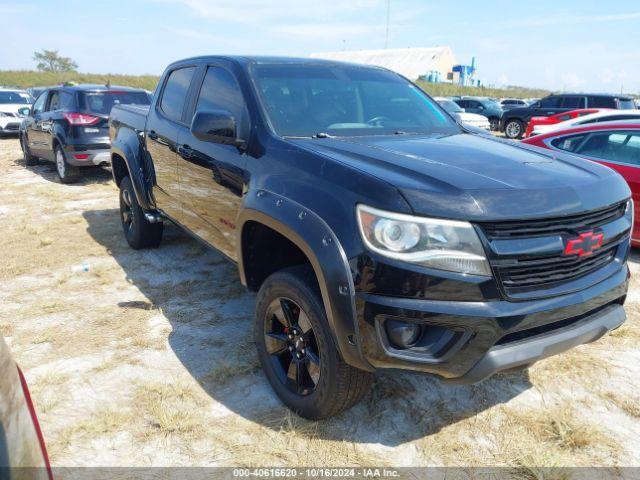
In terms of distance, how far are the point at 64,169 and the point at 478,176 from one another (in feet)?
28.4

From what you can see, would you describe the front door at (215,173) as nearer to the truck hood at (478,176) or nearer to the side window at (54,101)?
the truck hood at (478,176)

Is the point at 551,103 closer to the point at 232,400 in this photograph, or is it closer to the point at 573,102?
the point at 573,102

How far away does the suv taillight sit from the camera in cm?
860

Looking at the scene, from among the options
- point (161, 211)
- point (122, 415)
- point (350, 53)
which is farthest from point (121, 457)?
point (350, 53)

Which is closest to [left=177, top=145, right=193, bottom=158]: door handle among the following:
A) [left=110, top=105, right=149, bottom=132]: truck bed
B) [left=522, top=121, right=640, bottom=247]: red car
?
[left=110, top=105, right=149, bottom=132]: truck bed

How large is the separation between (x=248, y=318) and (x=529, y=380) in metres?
2.02

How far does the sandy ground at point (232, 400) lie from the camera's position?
2.46 m

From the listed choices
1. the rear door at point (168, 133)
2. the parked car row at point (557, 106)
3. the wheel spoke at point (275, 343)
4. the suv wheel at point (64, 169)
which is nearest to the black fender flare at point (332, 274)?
the wheel spoke at point (275, 343)

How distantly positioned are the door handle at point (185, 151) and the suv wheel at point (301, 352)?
142cm

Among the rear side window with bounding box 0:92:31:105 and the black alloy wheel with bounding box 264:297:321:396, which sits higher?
the rear side window with bounding box 0:92:31:105

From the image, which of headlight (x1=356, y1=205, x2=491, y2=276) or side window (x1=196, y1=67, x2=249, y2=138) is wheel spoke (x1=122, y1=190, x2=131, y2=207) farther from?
headlight (x1=356, y1=205, x2=491, y2=276)

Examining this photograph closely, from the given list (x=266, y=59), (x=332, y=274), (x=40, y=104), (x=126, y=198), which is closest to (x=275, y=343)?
(x=332, y=274)

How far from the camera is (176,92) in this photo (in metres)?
4.26

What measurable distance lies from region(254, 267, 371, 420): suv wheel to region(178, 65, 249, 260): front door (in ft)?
1.93
